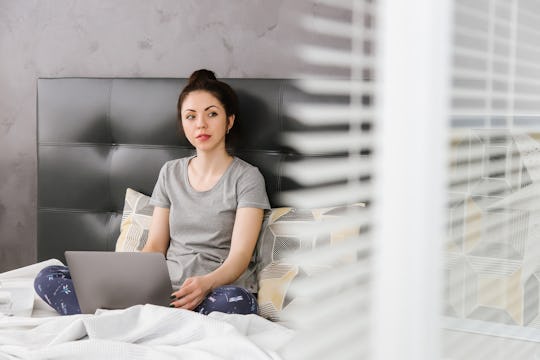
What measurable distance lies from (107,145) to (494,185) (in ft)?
8.50

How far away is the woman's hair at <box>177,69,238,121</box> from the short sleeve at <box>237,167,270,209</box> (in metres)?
0.25

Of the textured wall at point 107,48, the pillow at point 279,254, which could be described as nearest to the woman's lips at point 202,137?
the pillow at point 279,254

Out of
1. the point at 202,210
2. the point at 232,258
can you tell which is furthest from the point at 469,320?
the point at 202,210

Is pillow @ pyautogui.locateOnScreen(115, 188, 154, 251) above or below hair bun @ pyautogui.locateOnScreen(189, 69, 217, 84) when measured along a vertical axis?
below

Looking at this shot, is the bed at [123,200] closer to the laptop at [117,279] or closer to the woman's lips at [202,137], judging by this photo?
A: the laptop at [117,279]

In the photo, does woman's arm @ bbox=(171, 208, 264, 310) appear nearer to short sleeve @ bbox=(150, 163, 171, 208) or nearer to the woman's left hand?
the woman's left hand

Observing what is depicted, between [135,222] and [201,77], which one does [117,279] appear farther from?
[201,77]

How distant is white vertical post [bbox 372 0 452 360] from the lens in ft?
1.14

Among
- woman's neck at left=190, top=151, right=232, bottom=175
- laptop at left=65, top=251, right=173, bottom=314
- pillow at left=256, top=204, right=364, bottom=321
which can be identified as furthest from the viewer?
woman's neck at left=190, top=151, right=232, bottom=175

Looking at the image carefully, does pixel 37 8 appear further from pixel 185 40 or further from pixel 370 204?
pixel 370 204

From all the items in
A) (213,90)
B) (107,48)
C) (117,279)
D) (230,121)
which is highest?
(107,48)

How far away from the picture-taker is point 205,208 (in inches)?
101

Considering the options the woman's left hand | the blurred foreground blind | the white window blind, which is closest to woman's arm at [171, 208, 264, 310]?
the woman's left hand

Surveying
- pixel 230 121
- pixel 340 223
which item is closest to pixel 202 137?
pixel 230 121
